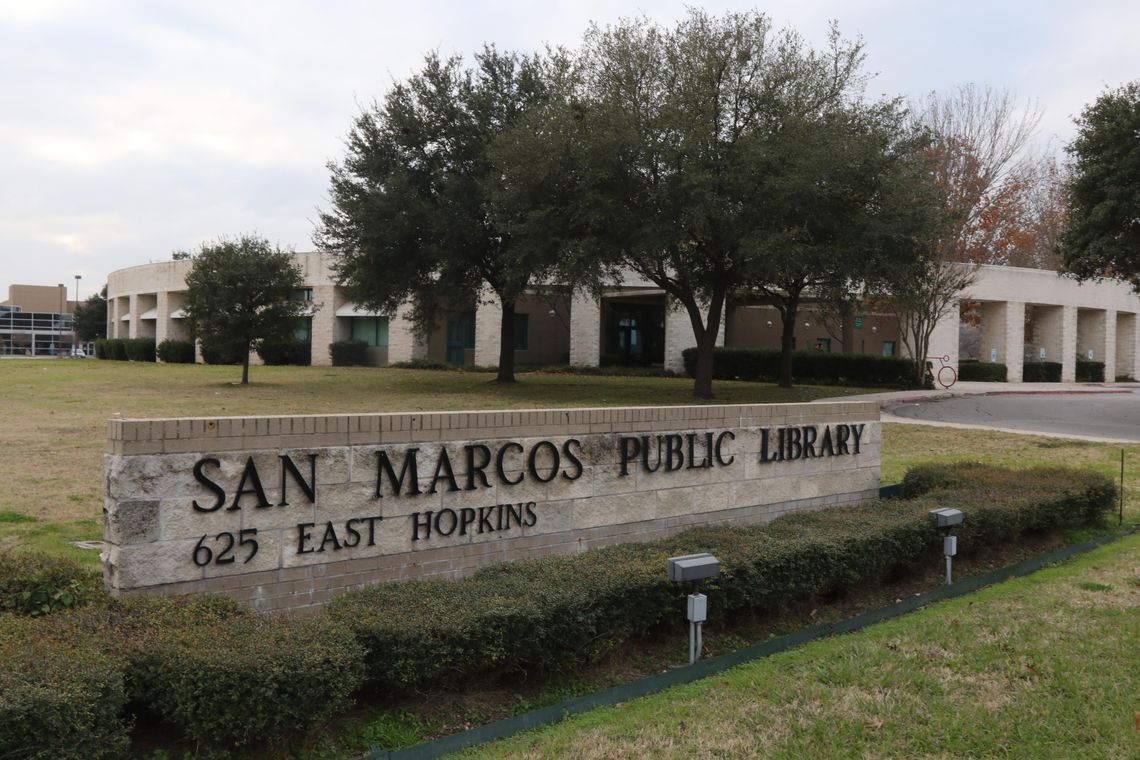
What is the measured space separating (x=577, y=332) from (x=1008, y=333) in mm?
19113

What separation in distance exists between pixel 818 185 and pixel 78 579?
1892cm

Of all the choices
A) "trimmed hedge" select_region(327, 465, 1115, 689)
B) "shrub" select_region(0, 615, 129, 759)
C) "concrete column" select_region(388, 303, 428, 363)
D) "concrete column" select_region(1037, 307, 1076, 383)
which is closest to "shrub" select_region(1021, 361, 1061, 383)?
"concrete column" select_region(1037, 307, 1076, 383)

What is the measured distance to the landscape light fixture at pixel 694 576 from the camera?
5.69 metres

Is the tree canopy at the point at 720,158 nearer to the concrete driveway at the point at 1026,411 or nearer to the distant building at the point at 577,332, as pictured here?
the concrete driveway at the point at 1026,411

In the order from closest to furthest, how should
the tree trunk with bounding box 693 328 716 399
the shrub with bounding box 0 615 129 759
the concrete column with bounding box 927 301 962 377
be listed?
1. the shrub with bounding box 0 615 129 759
2. the tree trunk with bounding box 693 328 716 399
3. the concrete column with bounding box 927 301 962 377

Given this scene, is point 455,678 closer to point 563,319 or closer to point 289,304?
point 289,304

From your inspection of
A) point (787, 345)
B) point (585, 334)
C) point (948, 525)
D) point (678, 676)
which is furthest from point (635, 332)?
point (678, 676)

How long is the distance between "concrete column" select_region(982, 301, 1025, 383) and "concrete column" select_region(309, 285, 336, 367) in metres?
30.7

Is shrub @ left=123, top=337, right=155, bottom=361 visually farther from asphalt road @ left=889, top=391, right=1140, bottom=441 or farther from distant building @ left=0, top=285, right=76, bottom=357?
distant building @ left=0, top=285, right=76, bottom=357

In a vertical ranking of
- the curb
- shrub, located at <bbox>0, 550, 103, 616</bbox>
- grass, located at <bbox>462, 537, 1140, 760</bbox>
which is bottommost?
the curb

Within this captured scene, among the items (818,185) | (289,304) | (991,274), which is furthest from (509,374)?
(991,274)

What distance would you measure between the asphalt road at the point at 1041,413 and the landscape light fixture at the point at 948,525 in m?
11.5

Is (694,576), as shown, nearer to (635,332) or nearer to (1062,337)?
(635,332)

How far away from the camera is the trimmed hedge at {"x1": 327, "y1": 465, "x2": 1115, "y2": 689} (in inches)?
192
